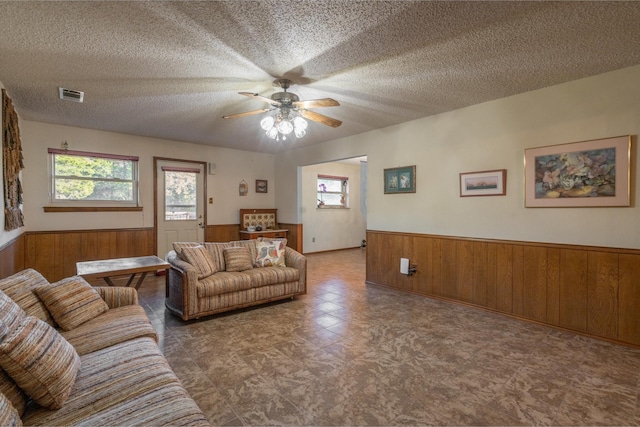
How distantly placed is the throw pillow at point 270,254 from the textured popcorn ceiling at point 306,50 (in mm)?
1785

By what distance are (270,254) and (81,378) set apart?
2.68 meters

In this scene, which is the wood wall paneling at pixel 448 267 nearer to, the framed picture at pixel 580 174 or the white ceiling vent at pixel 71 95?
the framed picture at pixel 580 174

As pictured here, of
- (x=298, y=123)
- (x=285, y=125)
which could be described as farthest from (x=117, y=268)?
(x=298, y=123)

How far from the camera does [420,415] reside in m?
1.83

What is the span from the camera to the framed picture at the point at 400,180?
438 cm

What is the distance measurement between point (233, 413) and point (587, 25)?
342cm

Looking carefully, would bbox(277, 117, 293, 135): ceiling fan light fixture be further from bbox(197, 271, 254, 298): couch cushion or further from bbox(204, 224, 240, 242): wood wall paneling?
bbox(204, 224, 240, 242): wood wall paneling

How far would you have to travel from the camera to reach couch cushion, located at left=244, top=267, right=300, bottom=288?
12.0 ft

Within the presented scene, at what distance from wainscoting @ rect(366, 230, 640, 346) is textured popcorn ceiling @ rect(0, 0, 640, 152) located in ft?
5.67

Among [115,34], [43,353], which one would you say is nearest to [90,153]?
[115,34]

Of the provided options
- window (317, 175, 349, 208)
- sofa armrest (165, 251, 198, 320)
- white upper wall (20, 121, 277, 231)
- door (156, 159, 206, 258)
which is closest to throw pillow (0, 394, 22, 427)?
sofa armrest (165, 251, 198, 320)

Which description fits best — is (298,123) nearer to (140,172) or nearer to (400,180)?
(400,180)

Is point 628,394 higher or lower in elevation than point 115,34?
lower

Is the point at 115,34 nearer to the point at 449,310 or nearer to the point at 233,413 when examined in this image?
the point at 233,413
